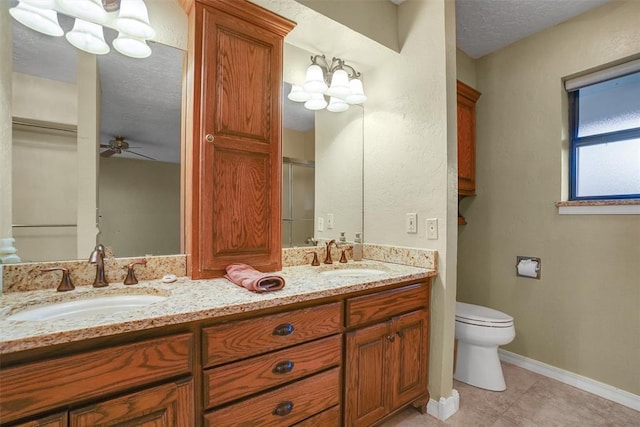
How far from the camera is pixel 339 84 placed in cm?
198

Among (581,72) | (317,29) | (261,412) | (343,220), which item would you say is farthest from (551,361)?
(317,29)

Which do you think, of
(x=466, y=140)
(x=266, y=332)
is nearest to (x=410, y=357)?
(x=266, y=332)

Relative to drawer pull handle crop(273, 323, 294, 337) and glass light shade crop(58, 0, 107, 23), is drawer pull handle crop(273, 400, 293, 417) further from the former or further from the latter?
glass light shade crop(58, 0, 107, 23)

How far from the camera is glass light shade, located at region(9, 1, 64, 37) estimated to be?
45.6 inches

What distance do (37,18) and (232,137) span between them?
0.84 meters

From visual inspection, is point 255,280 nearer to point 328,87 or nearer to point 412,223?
point 412,223

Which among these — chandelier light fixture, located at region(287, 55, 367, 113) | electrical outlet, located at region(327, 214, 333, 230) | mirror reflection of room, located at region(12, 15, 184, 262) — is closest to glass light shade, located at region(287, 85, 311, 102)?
chandelier light fixture, located at region(287, 55, 367, 113)

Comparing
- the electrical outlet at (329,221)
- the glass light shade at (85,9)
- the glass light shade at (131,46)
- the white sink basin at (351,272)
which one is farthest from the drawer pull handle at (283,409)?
the glass light shade at (85,9)

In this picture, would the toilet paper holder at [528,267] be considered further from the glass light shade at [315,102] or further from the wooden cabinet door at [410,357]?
the glass light shade at [315,102]

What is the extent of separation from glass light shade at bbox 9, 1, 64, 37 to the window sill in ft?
9.89

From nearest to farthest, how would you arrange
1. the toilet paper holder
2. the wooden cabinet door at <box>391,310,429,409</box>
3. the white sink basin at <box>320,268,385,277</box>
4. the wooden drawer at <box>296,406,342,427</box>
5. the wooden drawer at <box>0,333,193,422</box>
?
the wooden drawer at <box>0,333,193,422</box> → the wooden drawer at <box>296,406,342,427</box> → the wooden cabinet door at <box>391,310,429,409</box> → the white sink basin at <box>320,268,385,277</box> → the toilet paper holder

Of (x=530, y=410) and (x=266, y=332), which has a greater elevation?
(x=266, y=332)

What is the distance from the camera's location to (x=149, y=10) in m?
1.43

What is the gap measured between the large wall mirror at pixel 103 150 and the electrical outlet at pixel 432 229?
4.55ft
